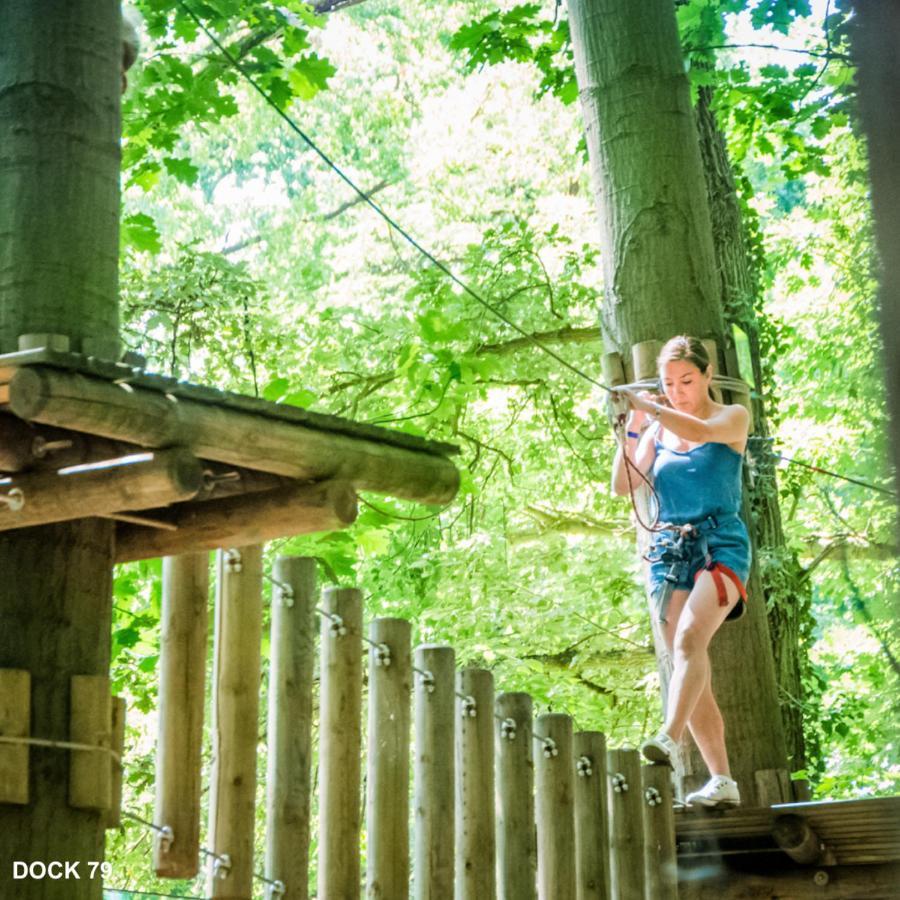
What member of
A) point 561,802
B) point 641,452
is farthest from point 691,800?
point 641,452

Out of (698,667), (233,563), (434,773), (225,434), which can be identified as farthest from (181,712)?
(698,667)

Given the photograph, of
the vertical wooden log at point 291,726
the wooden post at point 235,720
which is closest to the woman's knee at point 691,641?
the vertical wooden log at point 291,726

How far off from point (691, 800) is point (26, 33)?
11.4ft

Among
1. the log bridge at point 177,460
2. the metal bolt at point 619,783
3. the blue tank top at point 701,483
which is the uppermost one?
the blue tank top at point 701,483

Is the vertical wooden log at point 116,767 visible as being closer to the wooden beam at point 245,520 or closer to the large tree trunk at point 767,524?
the wooden beam at point 245,520

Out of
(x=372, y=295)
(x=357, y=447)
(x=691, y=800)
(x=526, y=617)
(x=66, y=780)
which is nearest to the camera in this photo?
(x=66, y=780)

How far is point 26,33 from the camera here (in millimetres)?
3535

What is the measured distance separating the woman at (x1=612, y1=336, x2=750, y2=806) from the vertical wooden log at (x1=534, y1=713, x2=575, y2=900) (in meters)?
0.45

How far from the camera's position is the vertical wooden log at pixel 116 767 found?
341 centimetres

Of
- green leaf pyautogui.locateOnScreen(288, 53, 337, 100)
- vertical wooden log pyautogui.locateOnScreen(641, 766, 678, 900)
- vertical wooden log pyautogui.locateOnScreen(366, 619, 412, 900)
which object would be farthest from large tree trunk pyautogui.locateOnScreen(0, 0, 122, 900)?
green leaf pyautogui.locateOnScreen(288, 53, 337, 100)

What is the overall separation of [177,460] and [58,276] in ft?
2.17

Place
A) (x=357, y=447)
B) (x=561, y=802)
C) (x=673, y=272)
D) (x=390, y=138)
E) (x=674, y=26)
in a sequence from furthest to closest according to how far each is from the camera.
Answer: (x=390, y=138) < (x=674, y=26) < (x=673, y=272) < (x=561, y=802) < (x=357, y=447)

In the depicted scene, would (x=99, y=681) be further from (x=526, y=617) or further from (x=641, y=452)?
(x=526, y=617)

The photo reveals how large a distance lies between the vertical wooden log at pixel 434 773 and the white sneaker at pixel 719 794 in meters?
1.18
